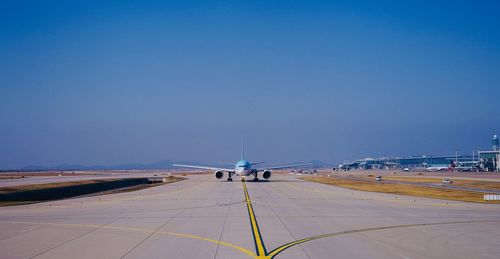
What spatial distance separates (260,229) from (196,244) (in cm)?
460

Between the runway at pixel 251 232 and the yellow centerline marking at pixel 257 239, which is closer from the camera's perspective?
the yellow centerline marking at pixel 257 239

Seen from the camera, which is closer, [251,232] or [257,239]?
[257,239]

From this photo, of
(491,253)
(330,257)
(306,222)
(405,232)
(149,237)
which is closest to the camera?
(330,257)

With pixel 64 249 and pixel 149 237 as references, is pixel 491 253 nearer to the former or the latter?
pixel 149 237

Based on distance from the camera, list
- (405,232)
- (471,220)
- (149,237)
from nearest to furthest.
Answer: (149,237) → (405,232) → (471,220)

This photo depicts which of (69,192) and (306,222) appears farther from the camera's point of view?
(69,192)

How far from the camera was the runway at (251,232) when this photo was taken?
15418mm

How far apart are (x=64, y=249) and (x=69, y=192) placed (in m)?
41.7

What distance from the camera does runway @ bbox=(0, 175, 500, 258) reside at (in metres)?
15.4

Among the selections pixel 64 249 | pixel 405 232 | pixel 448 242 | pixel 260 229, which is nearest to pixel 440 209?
pixel 405 232

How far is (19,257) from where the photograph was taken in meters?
14.5

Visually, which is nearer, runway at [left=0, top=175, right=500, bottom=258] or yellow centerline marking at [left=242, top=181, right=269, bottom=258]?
yellow centerline marking at [left=242, top=181, right=269, bottom=258]

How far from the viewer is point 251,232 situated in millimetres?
19688

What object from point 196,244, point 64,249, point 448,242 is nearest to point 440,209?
point 448,242
